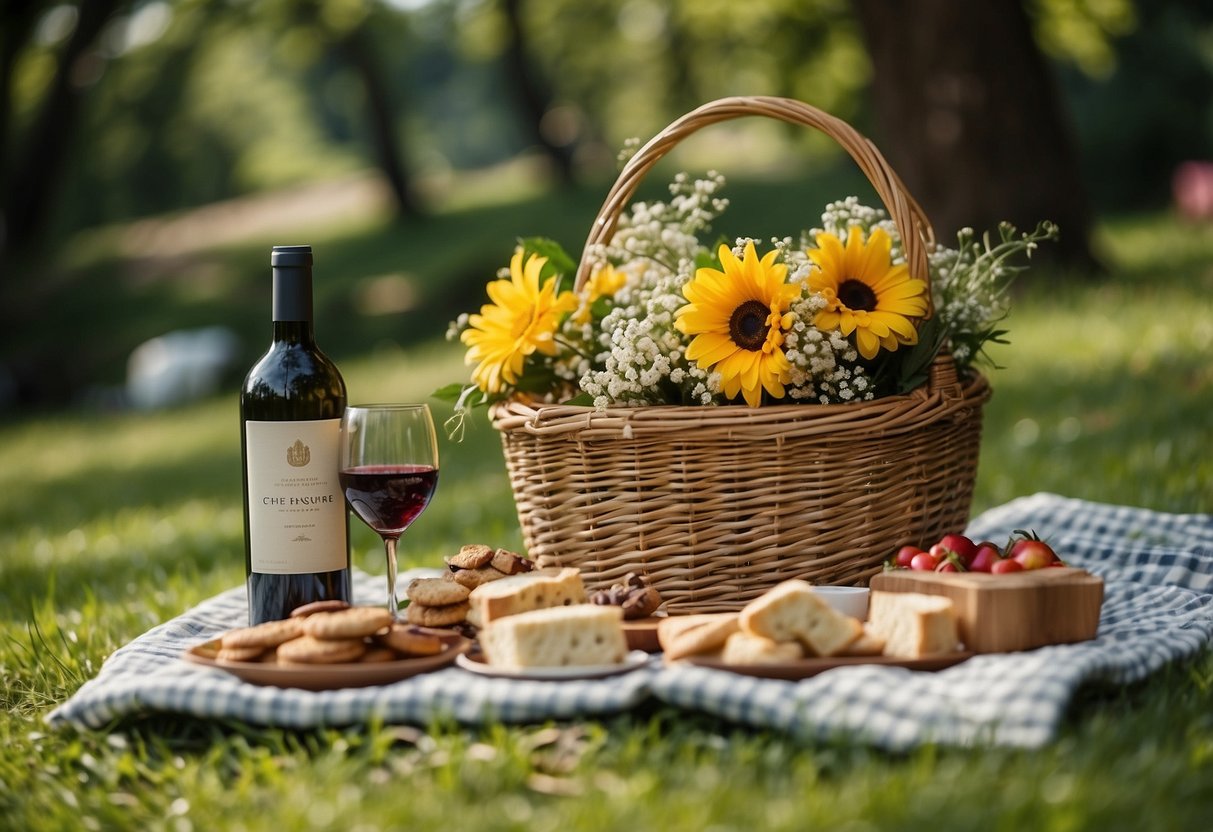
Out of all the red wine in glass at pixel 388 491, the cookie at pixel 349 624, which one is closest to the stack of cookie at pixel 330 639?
the cookie at pixel 349 624

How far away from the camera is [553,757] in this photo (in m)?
2.12

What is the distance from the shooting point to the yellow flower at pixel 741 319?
271cm

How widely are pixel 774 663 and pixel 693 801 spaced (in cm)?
44

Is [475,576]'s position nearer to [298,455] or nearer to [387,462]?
[387,462]

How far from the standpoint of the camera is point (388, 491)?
2.62m

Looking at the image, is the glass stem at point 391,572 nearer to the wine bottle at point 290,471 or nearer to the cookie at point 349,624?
the wine bottle at point 290,471

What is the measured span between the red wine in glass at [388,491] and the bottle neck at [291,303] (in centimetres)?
32

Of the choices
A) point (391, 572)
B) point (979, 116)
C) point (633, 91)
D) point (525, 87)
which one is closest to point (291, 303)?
point (391, 572)

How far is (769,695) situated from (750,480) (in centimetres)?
65

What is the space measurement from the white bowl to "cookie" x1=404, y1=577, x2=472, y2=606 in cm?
71

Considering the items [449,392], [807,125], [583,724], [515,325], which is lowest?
[583,724]

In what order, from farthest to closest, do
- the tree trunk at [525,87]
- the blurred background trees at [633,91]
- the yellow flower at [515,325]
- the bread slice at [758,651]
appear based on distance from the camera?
the tree trunk at [525,87]
the blurred background trees at [633,91]
the yellow flower at [515,325]
the bread slice at [758,651]

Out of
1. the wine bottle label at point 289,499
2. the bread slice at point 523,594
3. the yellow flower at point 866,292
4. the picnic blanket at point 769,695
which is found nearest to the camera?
the picnic blanket at point 769,695

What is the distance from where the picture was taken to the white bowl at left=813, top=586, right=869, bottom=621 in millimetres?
2596
